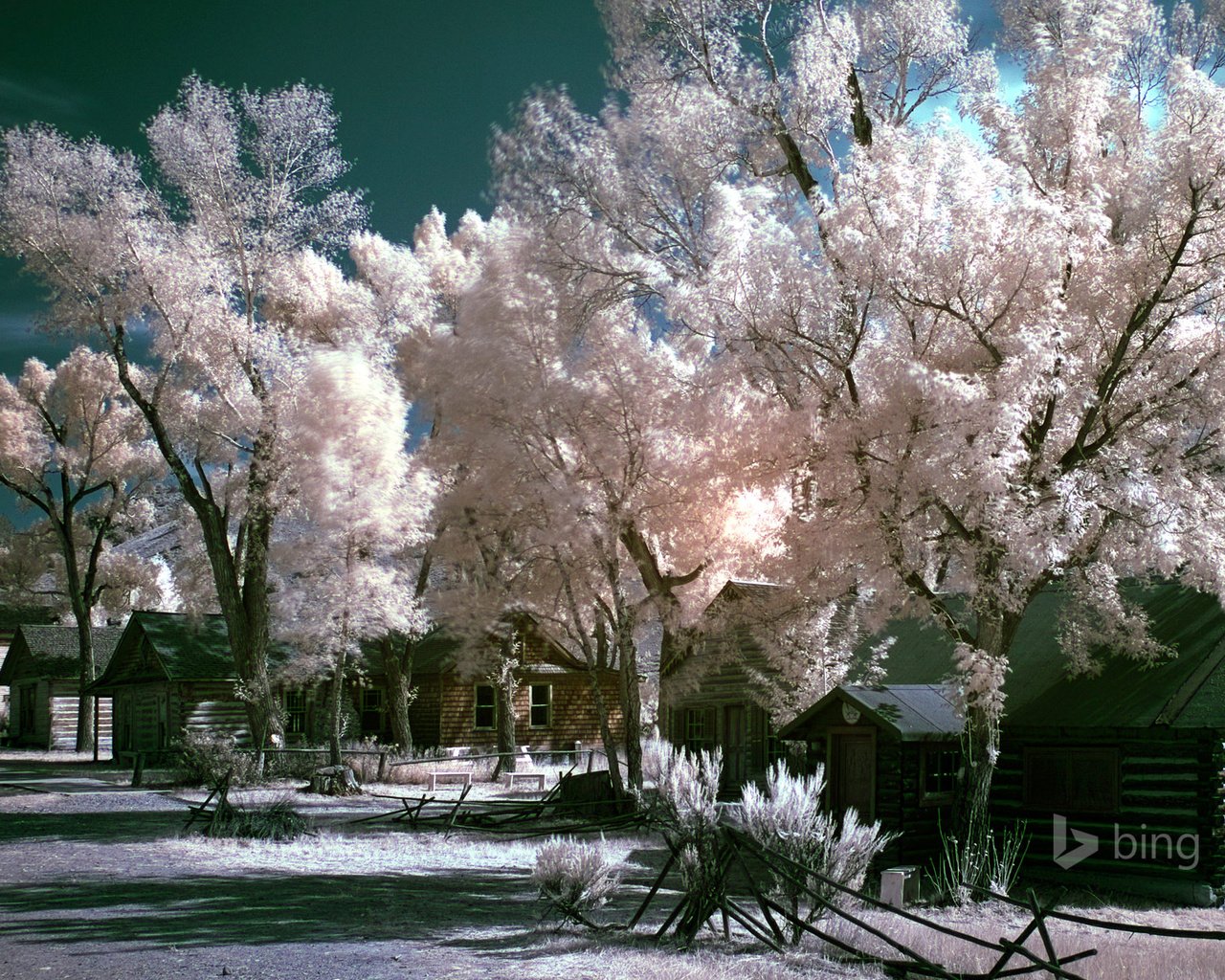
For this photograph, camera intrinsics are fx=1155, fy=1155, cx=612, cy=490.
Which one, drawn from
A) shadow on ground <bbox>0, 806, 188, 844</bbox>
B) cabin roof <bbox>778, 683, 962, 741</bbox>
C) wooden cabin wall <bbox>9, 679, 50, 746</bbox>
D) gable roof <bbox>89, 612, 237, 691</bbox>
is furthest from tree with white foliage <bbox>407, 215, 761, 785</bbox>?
wooden cabin wall <bbox>9, 679, 50, 746</bbox>

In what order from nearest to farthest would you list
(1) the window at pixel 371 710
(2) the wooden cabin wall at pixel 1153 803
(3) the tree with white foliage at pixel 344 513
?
(2) the wooden cabin wall at pixel 1153 803 < (3) the tree with white foliage at pixel 344 513 < (1) the window at pixel 371 710

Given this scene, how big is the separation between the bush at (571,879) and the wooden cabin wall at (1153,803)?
8670mm

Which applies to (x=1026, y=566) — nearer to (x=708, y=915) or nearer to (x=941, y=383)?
(x=941, y=383)

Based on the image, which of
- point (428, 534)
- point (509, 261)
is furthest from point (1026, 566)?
point (428, 534)

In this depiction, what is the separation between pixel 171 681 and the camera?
1372 inches

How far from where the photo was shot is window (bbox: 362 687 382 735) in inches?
1581

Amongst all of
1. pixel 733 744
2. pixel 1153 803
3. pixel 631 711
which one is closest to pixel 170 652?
pixel 631 711

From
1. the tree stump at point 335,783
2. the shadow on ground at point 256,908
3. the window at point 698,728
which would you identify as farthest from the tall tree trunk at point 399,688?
the shadow on ground at point 256,908

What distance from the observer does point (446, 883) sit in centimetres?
1503

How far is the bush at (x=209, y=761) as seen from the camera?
2625 centimetres

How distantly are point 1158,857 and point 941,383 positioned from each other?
7.65 m

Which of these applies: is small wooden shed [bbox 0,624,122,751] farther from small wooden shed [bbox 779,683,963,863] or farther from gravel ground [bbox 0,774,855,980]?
small wooden shed [bbox 779,683,963,863]

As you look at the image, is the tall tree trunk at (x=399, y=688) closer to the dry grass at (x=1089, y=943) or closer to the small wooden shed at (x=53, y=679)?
the small wooden shed at (x=53, y=679)

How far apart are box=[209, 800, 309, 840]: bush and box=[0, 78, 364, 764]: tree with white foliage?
10.7m
